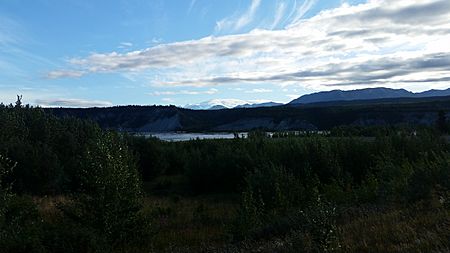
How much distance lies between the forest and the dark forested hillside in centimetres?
6195

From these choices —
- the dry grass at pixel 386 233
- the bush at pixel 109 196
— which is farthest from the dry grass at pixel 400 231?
the bush at pixel 109 196

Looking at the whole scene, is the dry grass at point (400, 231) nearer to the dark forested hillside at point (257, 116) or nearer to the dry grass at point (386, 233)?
the dry grass at point (386, 233)

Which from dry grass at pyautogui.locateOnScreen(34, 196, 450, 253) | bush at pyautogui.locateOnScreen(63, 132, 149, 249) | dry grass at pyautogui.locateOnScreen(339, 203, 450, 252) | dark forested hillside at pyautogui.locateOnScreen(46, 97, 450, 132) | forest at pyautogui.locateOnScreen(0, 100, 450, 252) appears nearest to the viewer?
dry grass at pyautogui.locateOnScreen(339, 203, 450, 252)

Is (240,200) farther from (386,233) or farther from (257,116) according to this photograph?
(257,116)

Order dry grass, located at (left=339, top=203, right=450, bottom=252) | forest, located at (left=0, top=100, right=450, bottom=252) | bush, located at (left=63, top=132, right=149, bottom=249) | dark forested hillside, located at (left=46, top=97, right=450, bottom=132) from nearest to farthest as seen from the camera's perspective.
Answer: dry grass, located at (left=339, top=203, right=450, bottom=252) → forest, located at (left=0, top=100, right=450, bottom=252) → bush, located at (left=63, top=132, right=149, bottom=249) → dark forested hillside, located at (left=46, top=97, right=450, bottom=132)

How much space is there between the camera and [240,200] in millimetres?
19562

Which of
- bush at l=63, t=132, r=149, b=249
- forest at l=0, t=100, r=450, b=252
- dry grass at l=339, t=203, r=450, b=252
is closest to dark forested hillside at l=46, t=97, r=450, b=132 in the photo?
forest at l=0, t=100, r=450, b=252

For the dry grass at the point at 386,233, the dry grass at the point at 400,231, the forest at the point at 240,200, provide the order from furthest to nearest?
the forest at the point at 240,200, the dry grass at the point at 386,233, the dry grass at the point at 400,231

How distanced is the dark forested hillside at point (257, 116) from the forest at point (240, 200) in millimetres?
61948

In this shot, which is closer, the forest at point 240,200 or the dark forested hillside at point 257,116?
the forest at point 240,200

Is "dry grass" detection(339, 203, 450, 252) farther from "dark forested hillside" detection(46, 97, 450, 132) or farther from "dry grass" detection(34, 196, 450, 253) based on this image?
"dark forested hillside" detection(46, 97, 450, 132)

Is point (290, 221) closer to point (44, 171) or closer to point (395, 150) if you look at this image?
point (395, 150)

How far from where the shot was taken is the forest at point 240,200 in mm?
7473

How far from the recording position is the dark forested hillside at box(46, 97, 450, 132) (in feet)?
303
